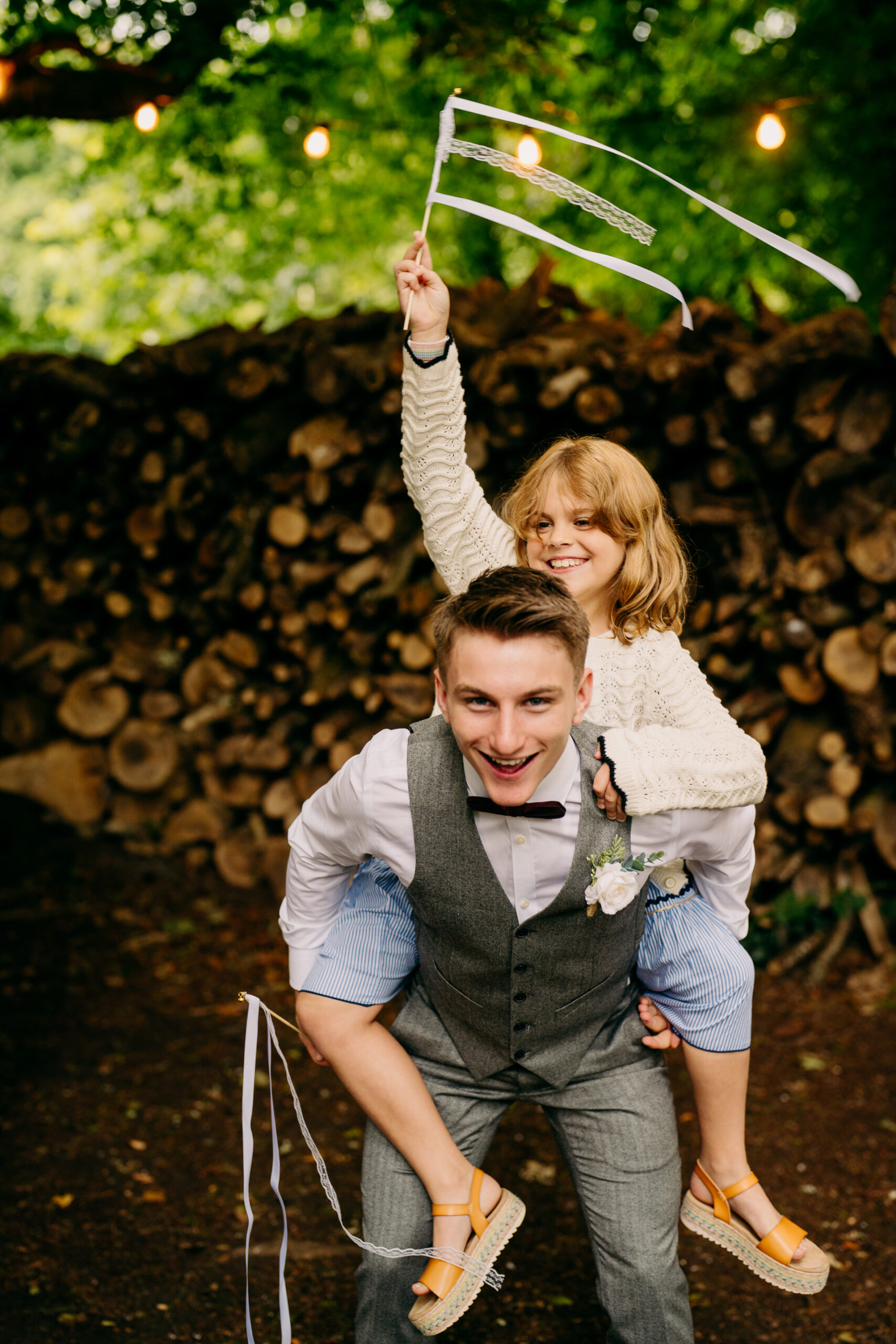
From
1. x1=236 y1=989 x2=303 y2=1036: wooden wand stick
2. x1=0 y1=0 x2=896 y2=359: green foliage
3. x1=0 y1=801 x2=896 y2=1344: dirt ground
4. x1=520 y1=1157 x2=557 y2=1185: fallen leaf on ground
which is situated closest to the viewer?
x1=236 y1=989 x2=303 y2=1036: wooden wand stick

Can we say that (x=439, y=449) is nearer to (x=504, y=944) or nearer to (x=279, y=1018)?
(x=504, y=944)

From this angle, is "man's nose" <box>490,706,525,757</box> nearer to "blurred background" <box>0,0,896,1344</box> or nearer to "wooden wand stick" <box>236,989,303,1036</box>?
"wooden wand stick" <box>236,989,303,1036</box>

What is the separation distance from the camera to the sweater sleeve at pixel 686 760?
163cm

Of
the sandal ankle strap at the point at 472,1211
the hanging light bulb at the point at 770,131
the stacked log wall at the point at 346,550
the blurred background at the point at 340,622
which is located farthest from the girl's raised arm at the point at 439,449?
the hanging light bulb at the point at 770,131

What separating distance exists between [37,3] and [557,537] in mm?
3020

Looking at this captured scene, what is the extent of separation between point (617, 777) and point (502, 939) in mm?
306

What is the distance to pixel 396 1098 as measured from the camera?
1746mm

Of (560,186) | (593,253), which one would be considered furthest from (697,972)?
(560,186)

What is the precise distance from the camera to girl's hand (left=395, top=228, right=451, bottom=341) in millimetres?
1806

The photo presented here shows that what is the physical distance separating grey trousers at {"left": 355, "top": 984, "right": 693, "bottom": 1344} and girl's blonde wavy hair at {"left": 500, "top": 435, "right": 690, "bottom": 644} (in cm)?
70

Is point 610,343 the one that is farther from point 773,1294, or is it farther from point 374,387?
point 773,1294

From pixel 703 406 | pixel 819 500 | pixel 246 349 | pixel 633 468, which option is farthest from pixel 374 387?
pixel 633 468

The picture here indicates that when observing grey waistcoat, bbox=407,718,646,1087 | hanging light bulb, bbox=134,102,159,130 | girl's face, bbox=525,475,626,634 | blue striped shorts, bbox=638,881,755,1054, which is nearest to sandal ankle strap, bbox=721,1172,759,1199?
blue striped shorts, bbox=638,881,755,1054

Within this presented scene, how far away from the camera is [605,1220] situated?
5.71 feet
